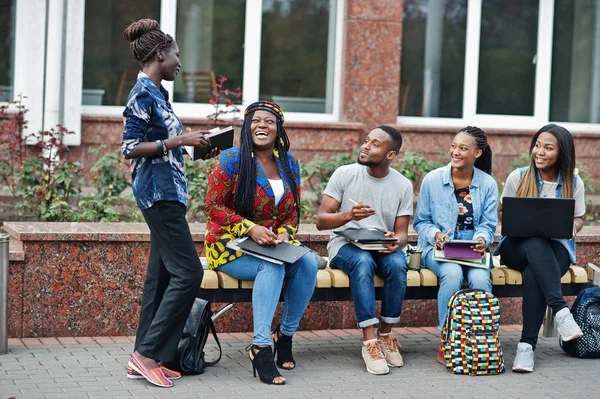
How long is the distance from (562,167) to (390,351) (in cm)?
178

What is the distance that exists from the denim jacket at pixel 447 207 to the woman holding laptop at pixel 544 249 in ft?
0.71

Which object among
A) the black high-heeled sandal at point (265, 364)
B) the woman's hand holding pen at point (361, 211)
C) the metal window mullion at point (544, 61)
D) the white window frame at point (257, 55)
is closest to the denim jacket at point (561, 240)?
the woman's hand holding pen at point (361, 211)

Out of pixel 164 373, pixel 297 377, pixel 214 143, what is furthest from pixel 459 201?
pixel 164 373

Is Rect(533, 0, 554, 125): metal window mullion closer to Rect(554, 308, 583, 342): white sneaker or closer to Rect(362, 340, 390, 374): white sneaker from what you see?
Rect(554, 308, 583, 342): white sneaker

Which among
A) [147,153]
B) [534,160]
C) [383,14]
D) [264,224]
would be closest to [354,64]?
[383,14]

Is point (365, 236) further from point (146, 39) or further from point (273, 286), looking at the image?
point (146, 39)

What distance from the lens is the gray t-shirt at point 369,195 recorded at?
6742 mm

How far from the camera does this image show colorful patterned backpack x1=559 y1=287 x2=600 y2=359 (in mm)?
6859

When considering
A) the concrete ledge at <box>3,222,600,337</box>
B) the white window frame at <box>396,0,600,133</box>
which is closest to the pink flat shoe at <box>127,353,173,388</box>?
the concrete ledge at <box>3,222,600,337</box>

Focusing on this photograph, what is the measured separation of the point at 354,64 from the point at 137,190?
630cm

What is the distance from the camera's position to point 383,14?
11711mm

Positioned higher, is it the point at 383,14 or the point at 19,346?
the point at 383,14

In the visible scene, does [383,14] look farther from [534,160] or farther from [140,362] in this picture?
[140,362]

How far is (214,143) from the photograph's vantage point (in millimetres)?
5816
